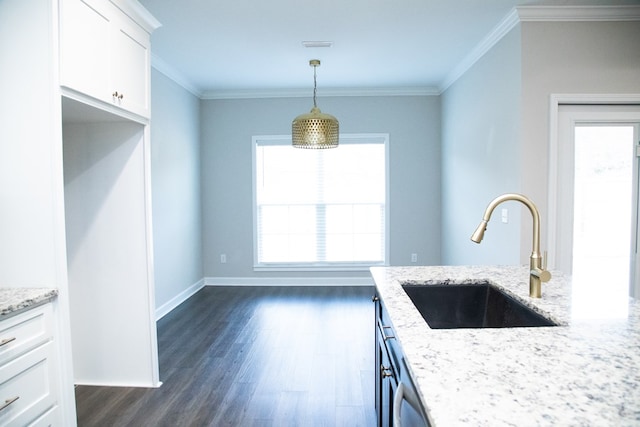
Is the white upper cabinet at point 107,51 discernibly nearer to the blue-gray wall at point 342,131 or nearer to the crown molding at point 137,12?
the crown molding at point 137,12

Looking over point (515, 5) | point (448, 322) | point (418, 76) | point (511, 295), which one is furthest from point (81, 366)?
point (418, 76)

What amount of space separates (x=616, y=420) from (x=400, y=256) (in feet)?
14.9

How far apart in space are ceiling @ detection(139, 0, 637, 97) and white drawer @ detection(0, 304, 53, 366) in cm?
209

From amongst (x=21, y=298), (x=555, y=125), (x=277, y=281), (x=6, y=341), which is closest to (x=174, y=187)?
(x=277, y=281)

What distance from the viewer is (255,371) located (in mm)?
2789

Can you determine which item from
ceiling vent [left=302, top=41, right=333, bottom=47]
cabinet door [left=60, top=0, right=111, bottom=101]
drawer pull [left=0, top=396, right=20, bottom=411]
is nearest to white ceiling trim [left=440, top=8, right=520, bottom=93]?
ceiling vent [left=302, top=41, right=333, bottom=47]

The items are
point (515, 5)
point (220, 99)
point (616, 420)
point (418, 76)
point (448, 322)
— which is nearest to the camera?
point (616, 420)

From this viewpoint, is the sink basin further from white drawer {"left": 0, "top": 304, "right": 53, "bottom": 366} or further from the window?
the window

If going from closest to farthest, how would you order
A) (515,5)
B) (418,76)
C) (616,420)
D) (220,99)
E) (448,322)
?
(616,420)
(448,322)
(515,5)
(418,76)
(220,99)

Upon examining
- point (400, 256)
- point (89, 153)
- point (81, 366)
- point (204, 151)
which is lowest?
point (81, 366)

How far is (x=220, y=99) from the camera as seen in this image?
5.13 meters

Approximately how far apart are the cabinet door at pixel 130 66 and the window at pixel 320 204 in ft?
8.77

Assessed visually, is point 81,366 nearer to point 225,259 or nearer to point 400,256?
point 225,259

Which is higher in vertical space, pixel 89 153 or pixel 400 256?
pixel 89 153
